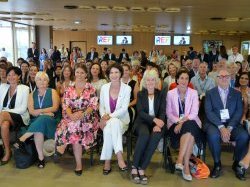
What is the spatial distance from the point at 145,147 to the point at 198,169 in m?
0.69

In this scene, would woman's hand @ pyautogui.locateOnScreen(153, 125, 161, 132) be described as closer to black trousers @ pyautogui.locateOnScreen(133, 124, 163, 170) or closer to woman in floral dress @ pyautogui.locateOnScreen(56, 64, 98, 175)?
black trousers @ pyautogui.locateOnScreen(133, 124, 163, 170)

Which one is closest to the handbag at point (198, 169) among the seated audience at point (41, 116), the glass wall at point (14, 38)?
the seated audience at point (41, 116)

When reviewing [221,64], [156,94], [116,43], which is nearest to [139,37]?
[116,43]

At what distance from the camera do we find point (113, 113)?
3.86m

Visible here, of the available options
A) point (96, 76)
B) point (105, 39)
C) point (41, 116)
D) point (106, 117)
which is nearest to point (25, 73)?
point (96, 76)

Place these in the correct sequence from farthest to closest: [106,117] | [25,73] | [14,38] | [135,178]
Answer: [14,38] < [25,73] < [106,117] < [135,178]

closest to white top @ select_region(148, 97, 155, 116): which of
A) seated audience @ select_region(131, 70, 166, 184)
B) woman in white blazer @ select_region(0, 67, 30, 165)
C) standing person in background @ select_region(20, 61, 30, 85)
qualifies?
seated audience @ select_region(131, 70, 166, 184)

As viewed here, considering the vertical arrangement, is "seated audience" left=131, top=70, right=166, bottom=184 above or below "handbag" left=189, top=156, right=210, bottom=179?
above

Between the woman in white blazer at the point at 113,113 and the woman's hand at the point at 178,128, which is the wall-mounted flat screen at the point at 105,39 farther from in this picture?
the woman's hand at the point at 178,128

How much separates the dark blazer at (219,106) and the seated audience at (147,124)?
0.57m

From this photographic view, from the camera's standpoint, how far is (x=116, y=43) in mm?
24062

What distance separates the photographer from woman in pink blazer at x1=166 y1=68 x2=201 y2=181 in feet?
11.8

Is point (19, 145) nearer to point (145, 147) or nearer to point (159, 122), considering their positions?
point (145, 147)

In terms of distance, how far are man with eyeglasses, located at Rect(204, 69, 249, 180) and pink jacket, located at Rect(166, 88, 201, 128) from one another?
16 centimetres
